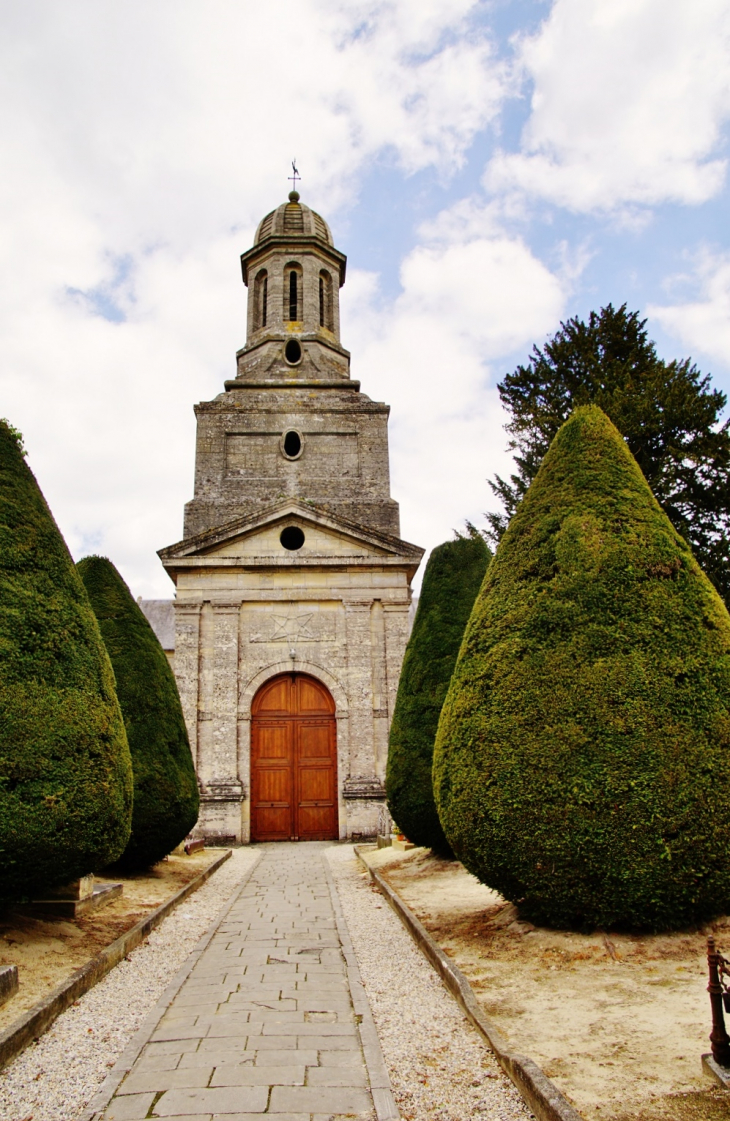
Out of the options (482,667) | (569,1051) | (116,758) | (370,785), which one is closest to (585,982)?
(569,1051)

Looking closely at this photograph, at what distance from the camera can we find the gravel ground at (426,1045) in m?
3.62

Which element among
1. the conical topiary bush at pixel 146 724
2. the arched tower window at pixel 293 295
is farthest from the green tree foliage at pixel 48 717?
the arched tower window at pixel 293 295

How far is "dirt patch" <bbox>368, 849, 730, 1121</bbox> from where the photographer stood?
3.46m

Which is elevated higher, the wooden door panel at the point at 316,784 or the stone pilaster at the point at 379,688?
the stone pilaster at the point at 379,688

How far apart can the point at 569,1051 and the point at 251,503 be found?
1671 cm

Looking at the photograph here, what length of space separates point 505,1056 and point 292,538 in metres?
15.1

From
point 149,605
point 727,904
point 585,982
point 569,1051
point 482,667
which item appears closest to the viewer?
point 569,1051

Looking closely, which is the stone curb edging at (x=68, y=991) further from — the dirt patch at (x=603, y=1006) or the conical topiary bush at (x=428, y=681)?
the conical topiary bush at (x=428, y=681)

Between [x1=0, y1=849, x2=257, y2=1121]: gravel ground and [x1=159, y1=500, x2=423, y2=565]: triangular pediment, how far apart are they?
10903 millimetres

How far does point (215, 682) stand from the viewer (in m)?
17.2

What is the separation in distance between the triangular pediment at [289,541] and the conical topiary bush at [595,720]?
35.5 feet

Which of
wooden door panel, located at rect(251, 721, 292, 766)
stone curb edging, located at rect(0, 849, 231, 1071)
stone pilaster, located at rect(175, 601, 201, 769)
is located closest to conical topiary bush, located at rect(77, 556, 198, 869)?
stone curb edging, located at rect(0, 849, 231, 1071)

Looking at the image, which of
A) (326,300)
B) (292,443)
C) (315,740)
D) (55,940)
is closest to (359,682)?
(315,740)

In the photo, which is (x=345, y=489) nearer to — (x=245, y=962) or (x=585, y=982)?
(x=245, y=962)
